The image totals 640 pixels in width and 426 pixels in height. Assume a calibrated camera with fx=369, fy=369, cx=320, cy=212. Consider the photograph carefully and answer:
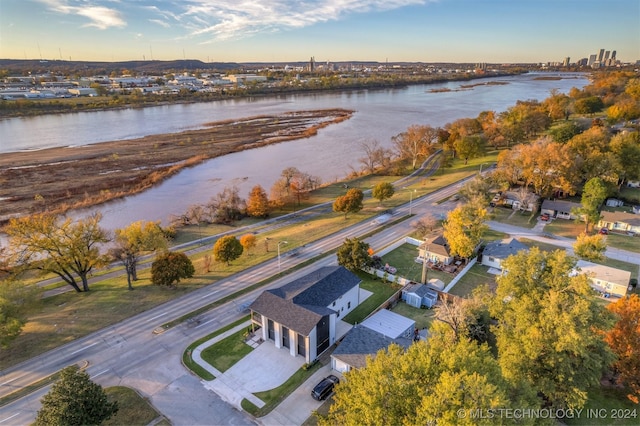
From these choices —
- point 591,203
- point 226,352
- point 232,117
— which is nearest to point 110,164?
point 232,117

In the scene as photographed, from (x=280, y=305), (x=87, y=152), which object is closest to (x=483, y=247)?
(x=280, y=305)

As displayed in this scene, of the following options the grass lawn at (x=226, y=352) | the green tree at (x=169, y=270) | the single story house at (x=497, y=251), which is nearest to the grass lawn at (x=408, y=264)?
the single story house at (x=497, y=251)

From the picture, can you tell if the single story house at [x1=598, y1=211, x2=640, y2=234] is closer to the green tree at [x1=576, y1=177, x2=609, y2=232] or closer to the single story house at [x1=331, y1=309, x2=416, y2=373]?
the green tree at [x1=576, y1=177, x2=609, y2=232]

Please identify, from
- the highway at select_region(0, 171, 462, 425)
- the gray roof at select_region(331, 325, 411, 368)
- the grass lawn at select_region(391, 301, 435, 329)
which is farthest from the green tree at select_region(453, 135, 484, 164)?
the gray roof at select_region(331, 325, 411, 368)

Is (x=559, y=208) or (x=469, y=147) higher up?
(x=469, y=147)

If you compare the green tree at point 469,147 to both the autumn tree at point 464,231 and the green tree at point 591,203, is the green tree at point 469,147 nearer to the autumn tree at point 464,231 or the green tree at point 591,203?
the green tree at point 591,203

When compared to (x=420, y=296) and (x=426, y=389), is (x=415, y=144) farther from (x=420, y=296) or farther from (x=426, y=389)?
A: (x=426, y=389)
